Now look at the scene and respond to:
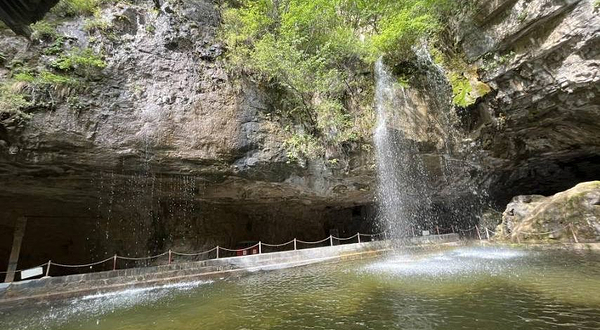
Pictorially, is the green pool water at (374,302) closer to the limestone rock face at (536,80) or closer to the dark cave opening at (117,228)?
the limestone rock face at (536,80)

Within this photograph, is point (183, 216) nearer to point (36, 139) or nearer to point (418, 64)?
point (36, 139)

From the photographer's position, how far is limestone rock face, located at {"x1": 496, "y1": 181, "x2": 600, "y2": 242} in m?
11.2

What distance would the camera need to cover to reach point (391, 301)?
5.73 m

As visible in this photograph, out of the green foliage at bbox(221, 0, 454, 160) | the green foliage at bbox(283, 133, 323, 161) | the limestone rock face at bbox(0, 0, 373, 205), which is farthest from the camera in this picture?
the green foliage at bbox(221, 0, 454, 160)

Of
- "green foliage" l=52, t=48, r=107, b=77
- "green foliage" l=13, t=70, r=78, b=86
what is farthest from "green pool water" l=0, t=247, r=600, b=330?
"green foliage" l=52, t=48, r=107, b=77

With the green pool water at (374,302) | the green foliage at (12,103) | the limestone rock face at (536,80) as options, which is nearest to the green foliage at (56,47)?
the green foliage at (12,103)

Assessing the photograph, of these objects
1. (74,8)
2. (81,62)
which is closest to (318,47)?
(81,62)

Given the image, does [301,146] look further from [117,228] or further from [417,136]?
[117,228]

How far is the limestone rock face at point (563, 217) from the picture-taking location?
1123 centimetres

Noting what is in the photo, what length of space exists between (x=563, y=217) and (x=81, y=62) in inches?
740

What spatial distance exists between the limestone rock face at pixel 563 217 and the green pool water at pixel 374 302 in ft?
10.2

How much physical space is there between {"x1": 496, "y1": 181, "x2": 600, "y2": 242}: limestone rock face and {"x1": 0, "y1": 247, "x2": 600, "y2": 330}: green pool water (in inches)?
A: 122

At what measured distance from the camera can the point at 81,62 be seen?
962 cm

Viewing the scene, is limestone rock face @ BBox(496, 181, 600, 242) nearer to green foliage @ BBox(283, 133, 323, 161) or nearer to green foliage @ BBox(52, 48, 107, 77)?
green foliage @ BBox(283, 133, 323, 161)
